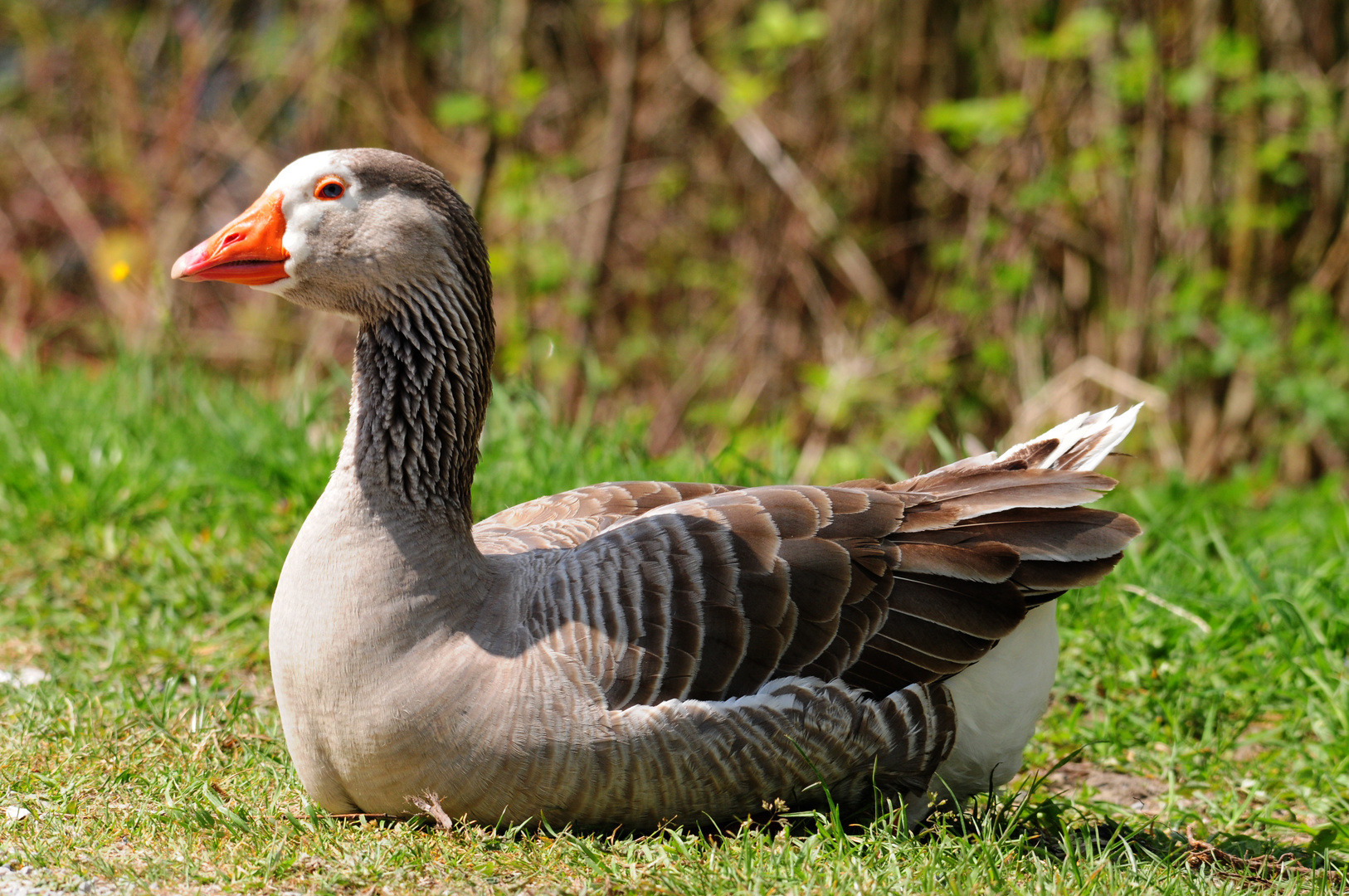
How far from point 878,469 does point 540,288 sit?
2726 mm

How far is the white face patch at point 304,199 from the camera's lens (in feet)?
11.3

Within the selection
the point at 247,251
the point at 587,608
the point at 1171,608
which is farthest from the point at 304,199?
the point at 1171,608

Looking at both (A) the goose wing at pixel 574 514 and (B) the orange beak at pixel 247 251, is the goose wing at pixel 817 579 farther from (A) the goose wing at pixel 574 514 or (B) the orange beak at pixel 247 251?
(B) the orange beak at pixel 247 251

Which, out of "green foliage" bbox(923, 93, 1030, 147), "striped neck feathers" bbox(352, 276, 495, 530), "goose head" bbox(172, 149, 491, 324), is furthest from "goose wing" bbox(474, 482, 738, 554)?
"green foliage" bbox(923, 93, 1030, 147)

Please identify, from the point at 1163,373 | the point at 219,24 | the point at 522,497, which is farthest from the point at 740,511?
the point at 219,24

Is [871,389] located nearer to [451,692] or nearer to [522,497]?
[522,497]

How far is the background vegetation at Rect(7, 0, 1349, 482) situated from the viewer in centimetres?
837

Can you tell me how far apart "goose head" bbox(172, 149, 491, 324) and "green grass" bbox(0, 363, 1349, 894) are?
140 centimetres

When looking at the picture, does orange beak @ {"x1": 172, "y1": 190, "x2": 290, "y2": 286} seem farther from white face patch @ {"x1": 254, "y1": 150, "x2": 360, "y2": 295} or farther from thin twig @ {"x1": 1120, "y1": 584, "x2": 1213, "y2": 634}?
thin twig @ {"x1": 1120, "y1": 584, "x2": 1213, "y2": 634}

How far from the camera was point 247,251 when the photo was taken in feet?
11.3

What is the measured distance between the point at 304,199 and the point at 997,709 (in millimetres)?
2487

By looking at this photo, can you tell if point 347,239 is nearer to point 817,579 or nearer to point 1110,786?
point 817,579

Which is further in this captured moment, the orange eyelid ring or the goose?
A: the orange eyelid ring

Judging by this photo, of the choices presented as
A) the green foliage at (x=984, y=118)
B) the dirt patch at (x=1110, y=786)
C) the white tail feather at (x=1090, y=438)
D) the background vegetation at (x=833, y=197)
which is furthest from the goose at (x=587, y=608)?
the green foliage at (x=984, y=118)
